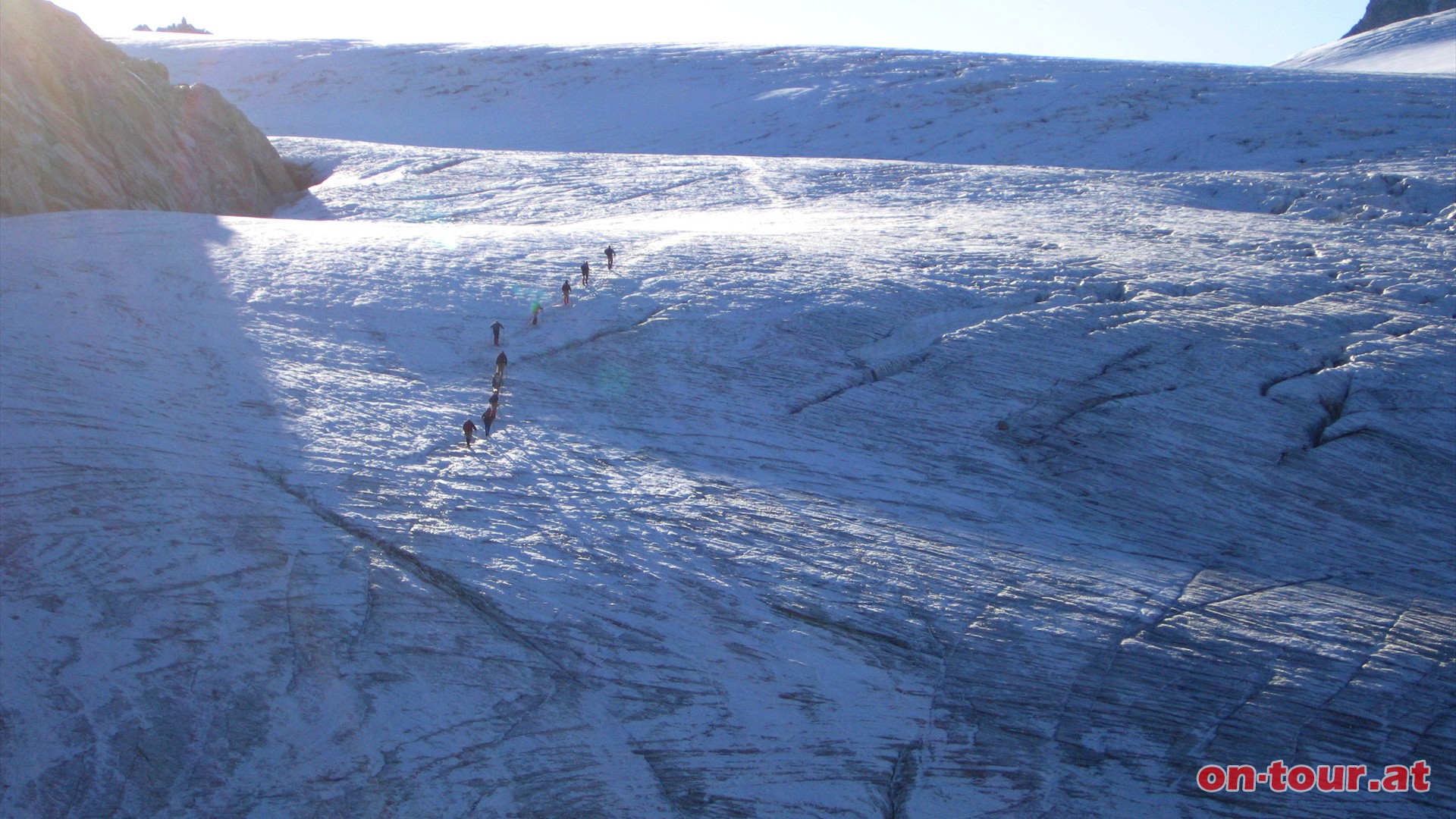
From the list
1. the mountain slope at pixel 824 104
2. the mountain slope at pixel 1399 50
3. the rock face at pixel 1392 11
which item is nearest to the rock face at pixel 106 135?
the mountain slope at pixel 824 104

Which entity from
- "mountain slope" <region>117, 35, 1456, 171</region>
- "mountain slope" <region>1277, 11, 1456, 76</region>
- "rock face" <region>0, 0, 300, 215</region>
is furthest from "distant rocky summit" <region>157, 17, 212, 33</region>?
"mountain slope" <region>1277, 11, 1456, 76</region>

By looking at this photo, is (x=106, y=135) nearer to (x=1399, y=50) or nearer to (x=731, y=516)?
(x=731, y=516)

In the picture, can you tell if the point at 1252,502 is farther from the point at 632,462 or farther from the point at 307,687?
the point at 307,687

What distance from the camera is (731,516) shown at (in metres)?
7.61

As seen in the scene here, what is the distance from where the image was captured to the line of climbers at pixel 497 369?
8.55 meters

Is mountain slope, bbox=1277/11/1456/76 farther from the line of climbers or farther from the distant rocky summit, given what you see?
the distant rocky summit

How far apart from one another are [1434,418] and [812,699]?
7.61m

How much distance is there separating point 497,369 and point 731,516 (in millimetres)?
3770

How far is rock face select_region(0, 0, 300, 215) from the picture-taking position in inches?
641

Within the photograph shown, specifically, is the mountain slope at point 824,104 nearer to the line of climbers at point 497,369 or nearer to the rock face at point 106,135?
the rock face at point 106,135

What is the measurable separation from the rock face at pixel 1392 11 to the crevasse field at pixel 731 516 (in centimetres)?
6322

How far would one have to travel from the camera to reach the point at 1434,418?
8930mm

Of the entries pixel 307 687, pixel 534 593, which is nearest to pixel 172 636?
pixel 307 687

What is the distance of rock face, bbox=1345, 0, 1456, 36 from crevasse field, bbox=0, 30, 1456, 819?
2489 inches
